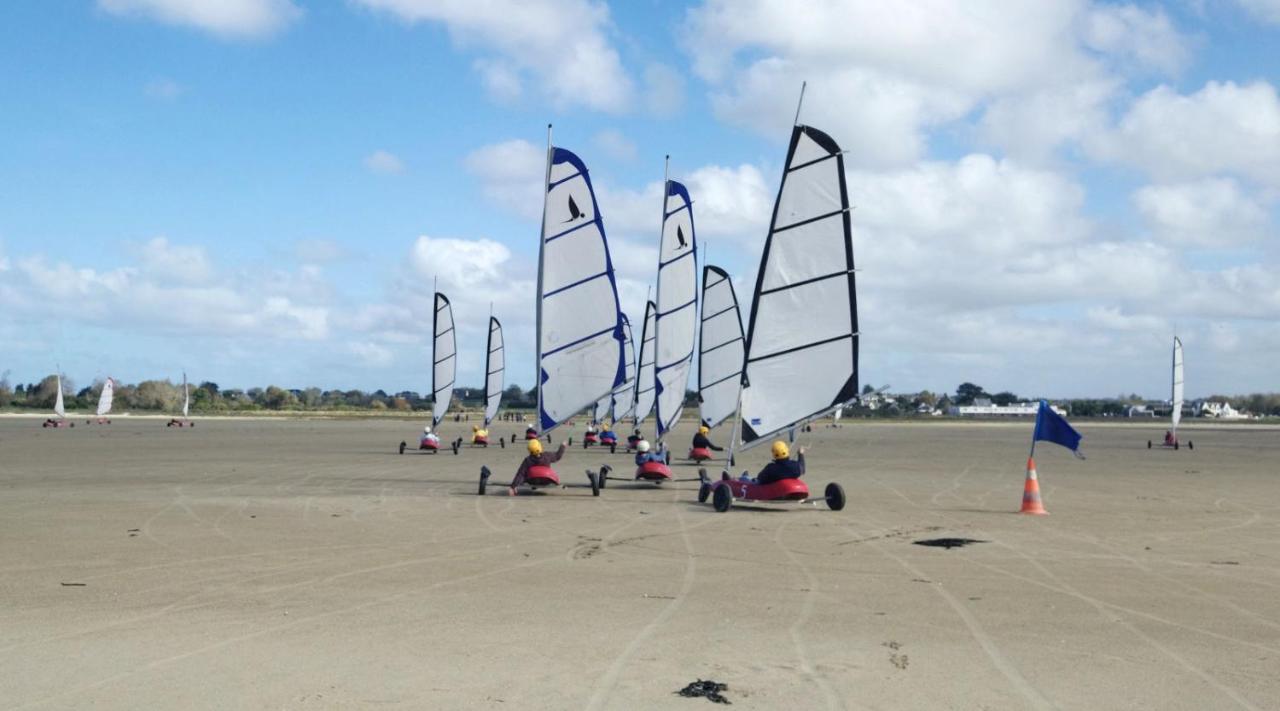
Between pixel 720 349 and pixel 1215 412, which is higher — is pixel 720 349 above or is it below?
above

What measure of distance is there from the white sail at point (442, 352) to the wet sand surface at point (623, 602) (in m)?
19.9

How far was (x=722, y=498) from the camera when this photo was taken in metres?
A: 16.3

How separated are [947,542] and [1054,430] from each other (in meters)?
4.90

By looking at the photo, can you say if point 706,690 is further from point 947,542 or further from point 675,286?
point 675,286

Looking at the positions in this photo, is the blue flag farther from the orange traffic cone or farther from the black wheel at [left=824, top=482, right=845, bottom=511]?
the black wheel at [left=824, top=482, right=845, bottom=511]

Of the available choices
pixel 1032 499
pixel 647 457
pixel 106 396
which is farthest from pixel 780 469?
pixel 106 396

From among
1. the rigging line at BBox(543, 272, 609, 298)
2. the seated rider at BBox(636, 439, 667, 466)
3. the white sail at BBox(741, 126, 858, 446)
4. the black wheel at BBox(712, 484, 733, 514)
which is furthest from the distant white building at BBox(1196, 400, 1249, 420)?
the black wheel at BBox(712, 484, 733, 514)

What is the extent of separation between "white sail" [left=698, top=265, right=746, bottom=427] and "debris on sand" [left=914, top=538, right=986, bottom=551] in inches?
688

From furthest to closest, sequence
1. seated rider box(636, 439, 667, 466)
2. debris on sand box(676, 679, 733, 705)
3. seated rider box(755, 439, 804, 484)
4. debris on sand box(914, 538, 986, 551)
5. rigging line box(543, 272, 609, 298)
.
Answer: rigging line box(543, 272, 609, 298) < seated rider box(636, 439, 667, 466) < seated rider box(755, 439, 804, 484) < debris on sand box(914, 538, 986, 551) < debris on sand box(676, 679, 733, 705)

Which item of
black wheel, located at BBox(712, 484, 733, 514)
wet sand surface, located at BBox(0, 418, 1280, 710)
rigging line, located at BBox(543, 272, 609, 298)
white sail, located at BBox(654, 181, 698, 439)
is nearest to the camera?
wet sand surface, located at BBox(0, 418, 1280, 710)

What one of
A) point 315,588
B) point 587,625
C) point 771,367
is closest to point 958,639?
point 587,625

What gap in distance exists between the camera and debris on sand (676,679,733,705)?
612 centimetres

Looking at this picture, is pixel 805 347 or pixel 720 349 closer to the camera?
pixel 805 347

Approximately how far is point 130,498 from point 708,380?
1629cm
